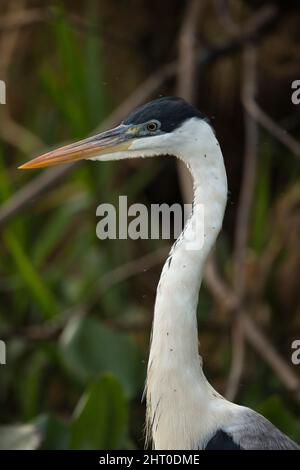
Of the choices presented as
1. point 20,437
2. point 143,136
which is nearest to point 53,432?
point 20,437

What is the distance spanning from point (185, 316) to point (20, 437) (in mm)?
711

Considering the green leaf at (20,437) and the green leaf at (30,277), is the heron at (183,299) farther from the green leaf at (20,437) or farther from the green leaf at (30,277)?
the green leaf at (30,277)

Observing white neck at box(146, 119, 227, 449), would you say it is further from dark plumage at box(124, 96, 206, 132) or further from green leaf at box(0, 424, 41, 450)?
green leaf at box(0, 424, 41, 450)

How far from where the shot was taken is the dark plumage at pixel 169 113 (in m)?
1.81

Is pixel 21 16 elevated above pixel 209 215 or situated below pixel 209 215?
above

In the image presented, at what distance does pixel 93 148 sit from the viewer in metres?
1.88

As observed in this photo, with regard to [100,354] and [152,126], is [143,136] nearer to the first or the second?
[152,126]

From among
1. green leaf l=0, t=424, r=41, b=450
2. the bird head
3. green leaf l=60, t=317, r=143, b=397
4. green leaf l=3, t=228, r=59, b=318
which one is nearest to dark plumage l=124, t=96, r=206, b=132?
the bird head

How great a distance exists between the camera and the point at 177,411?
73.4 inches

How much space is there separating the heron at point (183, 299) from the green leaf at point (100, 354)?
83 cm

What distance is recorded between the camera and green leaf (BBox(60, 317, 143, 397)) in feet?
9.01

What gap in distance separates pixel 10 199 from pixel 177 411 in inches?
57.2
